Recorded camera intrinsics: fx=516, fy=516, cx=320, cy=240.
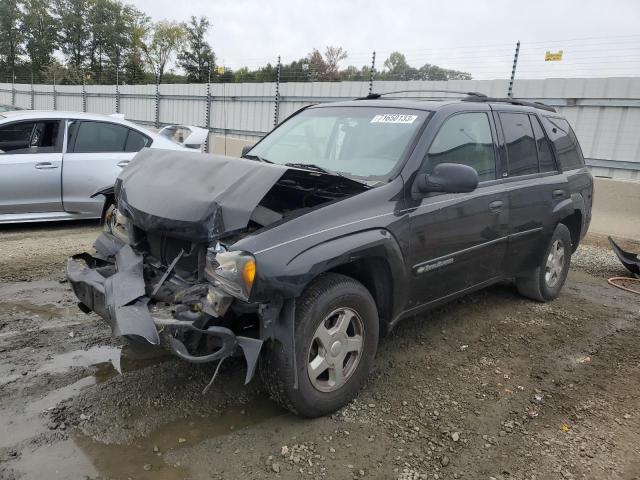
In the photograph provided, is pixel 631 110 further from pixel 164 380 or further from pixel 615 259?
pixel 164 380

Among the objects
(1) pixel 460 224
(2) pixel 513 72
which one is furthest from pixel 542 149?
(2) pixel 513 72

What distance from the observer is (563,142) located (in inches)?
205

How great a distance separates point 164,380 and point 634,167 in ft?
25.9

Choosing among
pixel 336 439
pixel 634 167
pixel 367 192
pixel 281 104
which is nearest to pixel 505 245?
pixel 367 192

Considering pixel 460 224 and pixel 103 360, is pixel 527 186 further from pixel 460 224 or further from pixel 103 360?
pixel 103 360

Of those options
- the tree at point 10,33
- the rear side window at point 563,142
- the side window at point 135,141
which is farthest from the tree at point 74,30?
the rear side window at point 563,142

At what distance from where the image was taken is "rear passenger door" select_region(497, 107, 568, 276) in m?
4.37

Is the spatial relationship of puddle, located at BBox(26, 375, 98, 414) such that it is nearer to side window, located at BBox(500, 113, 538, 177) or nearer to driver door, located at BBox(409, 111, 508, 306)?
driver door, located at BBox(409, 111, 508, 306)

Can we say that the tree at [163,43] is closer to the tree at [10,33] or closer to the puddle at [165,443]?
the tree at [10,33]

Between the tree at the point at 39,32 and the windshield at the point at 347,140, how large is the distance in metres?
67.5

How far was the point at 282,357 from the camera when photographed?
272 centimetres

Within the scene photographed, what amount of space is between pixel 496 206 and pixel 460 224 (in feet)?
1.73

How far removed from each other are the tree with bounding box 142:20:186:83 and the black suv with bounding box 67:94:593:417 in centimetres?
6391

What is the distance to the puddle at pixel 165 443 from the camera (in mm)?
2508
